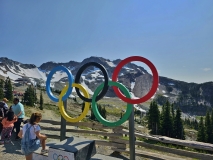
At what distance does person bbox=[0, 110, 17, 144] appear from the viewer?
340 inches

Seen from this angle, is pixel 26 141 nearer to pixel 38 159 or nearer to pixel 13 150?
pixel 38 159

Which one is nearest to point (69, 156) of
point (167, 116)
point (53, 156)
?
point (53, 156)

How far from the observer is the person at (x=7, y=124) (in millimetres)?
8641

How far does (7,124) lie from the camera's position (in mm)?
8875

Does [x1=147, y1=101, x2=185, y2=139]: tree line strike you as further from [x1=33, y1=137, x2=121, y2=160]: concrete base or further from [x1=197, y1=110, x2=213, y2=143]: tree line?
[x1=33, y1=137, x2=121, y2=160]: concrete base

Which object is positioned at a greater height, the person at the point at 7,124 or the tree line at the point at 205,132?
the person at the point at 7,124

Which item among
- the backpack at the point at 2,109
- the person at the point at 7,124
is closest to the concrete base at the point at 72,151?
the person at the point at 7,124

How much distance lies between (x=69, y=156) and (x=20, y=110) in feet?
16.8

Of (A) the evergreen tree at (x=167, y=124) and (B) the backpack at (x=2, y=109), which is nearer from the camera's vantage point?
(B) the backpack at (x=2, y=109)

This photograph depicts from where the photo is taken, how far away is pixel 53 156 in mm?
5777

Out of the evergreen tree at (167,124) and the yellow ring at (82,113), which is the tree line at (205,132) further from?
the yellow ring at (82,113)

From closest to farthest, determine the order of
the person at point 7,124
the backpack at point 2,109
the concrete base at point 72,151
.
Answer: the concrete base at point 72,151 < the person at point 7,124 < the backpack at point 2,109

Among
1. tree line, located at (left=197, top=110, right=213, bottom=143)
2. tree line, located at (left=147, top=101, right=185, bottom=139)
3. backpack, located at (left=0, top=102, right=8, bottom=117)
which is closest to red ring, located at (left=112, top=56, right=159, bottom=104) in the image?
backpack, located at (left=0, top=102, right=8, bottom=117)

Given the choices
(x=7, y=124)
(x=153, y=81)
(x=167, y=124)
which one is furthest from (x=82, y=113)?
(x=167, y=124)
